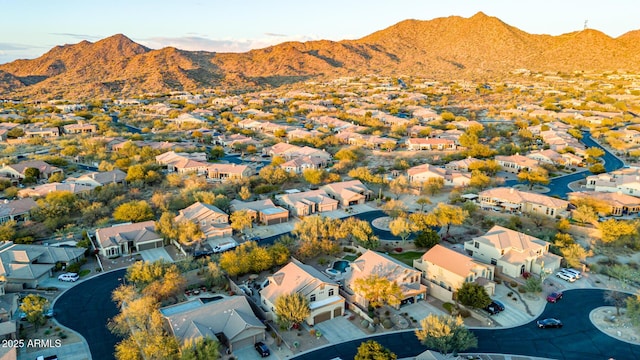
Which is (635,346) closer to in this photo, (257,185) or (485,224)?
(485,224)

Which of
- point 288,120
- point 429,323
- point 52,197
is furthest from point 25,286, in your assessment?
point 288,120

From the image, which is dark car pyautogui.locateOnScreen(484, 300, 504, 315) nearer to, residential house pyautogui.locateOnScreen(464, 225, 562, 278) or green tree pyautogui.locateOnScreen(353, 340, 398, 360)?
residential house pyautogui.locateOnScreen(464, 225, 562, 278)

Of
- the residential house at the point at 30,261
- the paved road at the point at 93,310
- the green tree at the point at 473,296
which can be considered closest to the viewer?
the paved road at the point at 93,310

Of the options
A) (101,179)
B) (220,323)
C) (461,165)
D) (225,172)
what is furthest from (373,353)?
(461,165)

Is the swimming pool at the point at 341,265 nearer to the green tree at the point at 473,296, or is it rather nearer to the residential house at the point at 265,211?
the green tree at the point at 473,296

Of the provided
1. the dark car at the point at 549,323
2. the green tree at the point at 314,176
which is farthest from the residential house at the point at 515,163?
the dark car at the point at 549,323

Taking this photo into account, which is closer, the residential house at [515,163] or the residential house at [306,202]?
the residential house at [306,202]

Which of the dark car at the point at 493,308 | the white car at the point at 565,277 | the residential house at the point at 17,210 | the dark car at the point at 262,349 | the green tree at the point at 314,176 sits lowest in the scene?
A: the dark car at the point at 262,349

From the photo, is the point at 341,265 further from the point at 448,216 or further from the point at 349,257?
the point at 448,216
